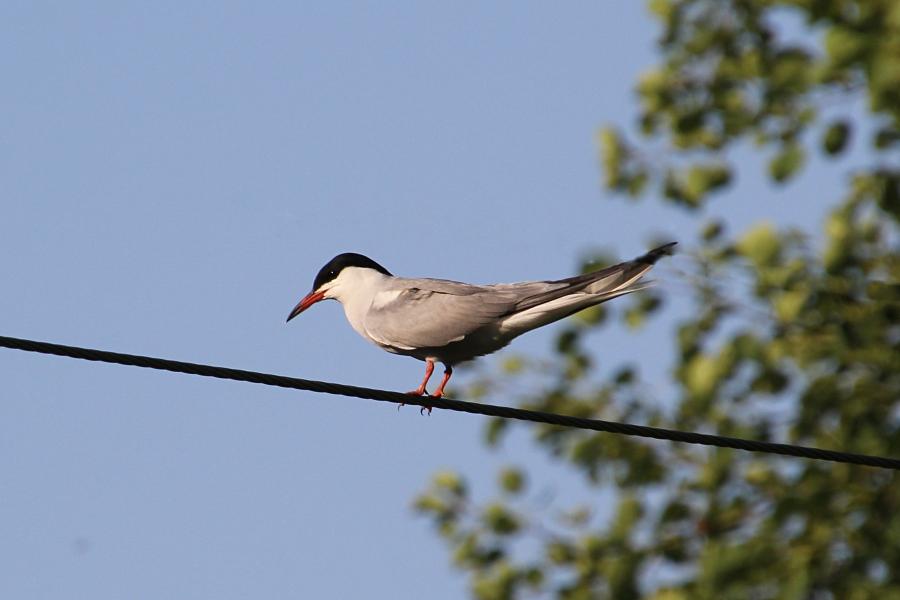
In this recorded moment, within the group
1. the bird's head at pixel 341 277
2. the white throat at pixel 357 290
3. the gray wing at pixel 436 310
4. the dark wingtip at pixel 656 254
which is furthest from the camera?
the bird's head at pixel 341 277

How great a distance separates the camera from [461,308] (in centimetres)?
762

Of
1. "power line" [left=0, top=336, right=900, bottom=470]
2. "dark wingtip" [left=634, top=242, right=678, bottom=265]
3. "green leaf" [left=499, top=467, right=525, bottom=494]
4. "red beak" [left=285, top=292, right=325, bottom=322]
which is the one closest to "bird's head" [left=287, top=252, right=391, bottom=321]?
"red beak" [left=285, top=292, right=325, bottom=322]

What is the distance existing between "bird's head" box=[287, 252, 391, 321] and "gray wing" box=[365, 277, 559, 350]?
1.90 feet

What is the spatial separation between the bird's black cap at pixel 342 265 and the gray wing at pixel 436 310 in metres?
0.72

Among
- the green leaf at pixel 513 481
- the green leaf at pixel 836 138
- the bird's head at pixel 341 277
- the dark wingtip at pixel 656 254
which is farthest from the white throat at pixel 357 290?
the green leaf at pixel 836 138

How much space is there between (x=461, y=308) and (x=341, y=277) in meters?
1.59

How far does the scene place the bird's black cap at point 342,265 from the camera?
355 inches

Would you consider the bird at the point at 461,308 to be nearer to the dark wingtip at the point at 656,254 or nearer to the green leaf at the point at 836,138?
the dark wingtip at the point at 656,254

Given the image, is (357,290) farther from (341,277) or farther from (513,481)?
(513,481)

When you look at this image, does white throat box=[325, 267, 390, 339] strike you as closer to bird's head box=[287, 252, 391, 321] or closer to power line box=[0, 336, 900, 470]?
bird's head box=[287, 252, 391, 321]

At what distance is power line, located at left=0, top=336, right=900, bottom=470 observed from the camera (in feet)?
16.6

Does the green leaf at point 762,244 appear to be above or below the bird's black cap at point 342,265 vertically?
above

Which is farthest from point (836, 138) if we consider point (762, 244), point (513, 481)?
point (513, 481)

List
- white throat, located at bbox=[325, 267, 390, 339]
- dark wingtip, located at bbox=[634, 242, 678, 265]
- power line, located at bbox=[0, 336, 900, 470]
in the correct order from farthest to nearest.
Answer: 1. white throat, located at bbox=[325, 267, 390, 339]
2. dark wingtip, located at bbox=[634, 242, 678, 265]
3. power line, located at bbox=[0, 336, 900, 470]
